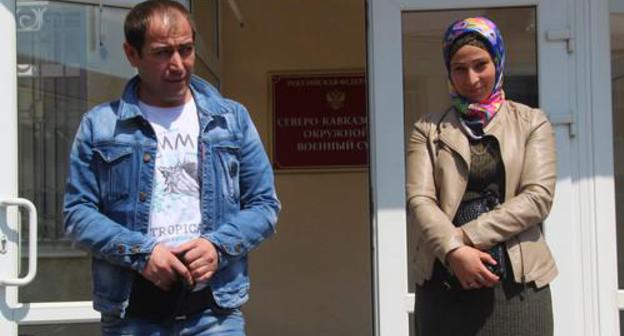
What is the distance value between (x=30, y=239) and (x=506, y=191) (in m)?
1.62

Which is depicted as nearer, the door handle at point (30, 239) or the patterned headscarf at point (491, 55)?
the patterned headscarf at point (491, 55)

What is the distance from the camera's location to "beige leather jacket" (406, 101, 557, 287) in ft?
6.34

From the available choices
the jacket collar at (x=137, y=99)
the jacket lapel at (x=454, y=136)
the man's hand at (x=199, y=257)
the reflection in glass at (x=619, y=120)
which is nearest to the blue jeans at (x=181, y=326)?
the man's hand at (x=199, y=257)

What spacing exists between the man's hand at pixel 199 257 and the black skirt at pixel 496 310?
668 mm

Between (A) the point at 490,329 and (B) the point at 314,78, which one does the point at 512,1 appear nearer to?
(A) the point at 490,329

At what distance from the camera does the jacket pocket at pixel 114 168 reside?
5.72 feet

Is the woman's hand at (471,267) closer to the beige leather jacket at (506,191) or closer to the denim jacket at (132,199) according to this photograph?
the beige leather jacket at (506,191)

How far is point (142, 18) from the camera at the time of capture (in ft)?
5.77

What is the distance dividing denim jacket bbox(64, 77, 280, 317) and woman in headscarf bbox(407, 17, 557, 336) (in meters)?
0.49

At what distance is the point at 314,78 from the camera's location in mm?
4770

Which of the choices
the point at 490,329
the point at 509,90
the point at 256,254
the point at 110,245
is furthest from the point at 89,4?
the point at 256,254

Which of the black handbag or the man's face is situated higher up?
the man's face

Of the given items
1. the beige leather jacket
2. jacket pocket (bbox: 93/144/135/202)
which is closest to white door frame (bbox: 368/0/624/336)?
the beige leather jacket

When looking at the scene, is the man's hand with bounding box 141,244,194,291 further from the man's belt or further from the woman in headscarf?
the woman in headscarf
